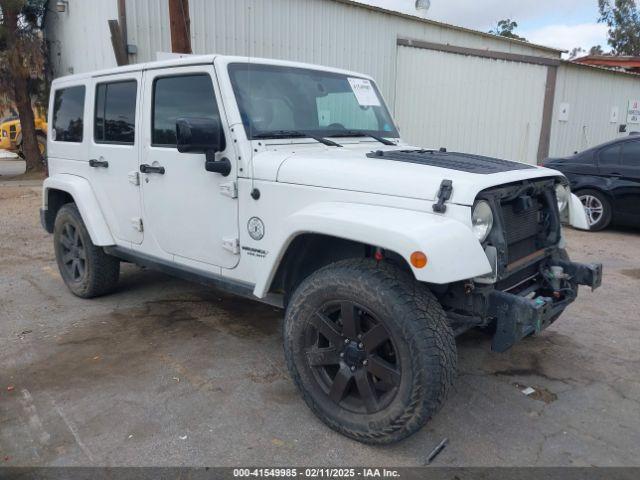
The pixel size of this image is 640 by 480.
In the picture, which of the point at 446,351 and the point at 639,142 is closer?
the point at 446,351

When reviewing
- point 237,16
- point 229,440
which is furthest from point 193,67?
point 237,16

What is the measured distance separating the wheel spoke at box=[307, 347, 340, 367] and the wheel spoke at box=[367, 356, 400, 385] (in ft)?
0.69

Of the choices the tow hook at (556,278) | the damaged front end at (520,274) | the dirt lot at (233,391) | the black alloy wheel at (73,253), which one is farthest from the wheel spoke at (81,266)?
the tow hook at (556,278)

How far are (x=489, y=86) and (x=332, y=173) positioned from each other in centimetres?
996

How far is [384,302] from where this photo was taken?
260 cm

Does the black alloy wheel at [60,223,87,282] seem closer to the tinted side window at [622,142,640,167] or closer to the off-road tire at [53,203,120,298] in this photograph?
the off-road tire at [53,203,120,298]

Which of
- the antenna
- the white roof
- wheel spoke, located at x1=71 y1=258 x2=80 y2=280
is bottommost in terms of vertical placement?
wheel spoke, located at x1=71 y1=258 x2=80 y2=280

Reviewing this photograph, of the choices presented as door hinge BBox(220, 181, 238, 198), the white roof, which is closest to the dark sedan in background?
the white roof

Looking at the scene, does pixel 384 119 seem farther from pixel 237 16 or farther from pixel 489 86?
pixel 489 86

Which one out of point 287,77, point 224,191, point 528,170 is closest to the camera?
point 528,170

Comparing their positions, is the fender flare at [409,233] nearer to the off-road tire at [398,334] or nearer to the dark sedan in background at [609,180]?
the off-road tire at [398,334]

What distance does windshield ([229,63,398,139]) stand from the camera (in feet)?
11.4

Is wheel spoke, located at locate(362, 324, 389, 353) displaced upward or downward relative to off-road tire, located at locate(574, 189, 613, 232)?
upward

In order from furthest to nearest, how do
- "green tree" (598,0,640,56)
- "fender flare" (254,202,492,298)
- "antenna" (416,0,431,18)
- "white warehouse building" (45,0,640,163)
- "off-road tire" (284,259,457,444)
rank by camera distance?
1. "green tree" (598,0,640,56)
2. "antenna" (416,0,431,18)
3. "white warehouse building" (45,0,640,163)
4. "off-road tire" (284,259,457,444)
5. "fender flare" (254,202,492,298)
